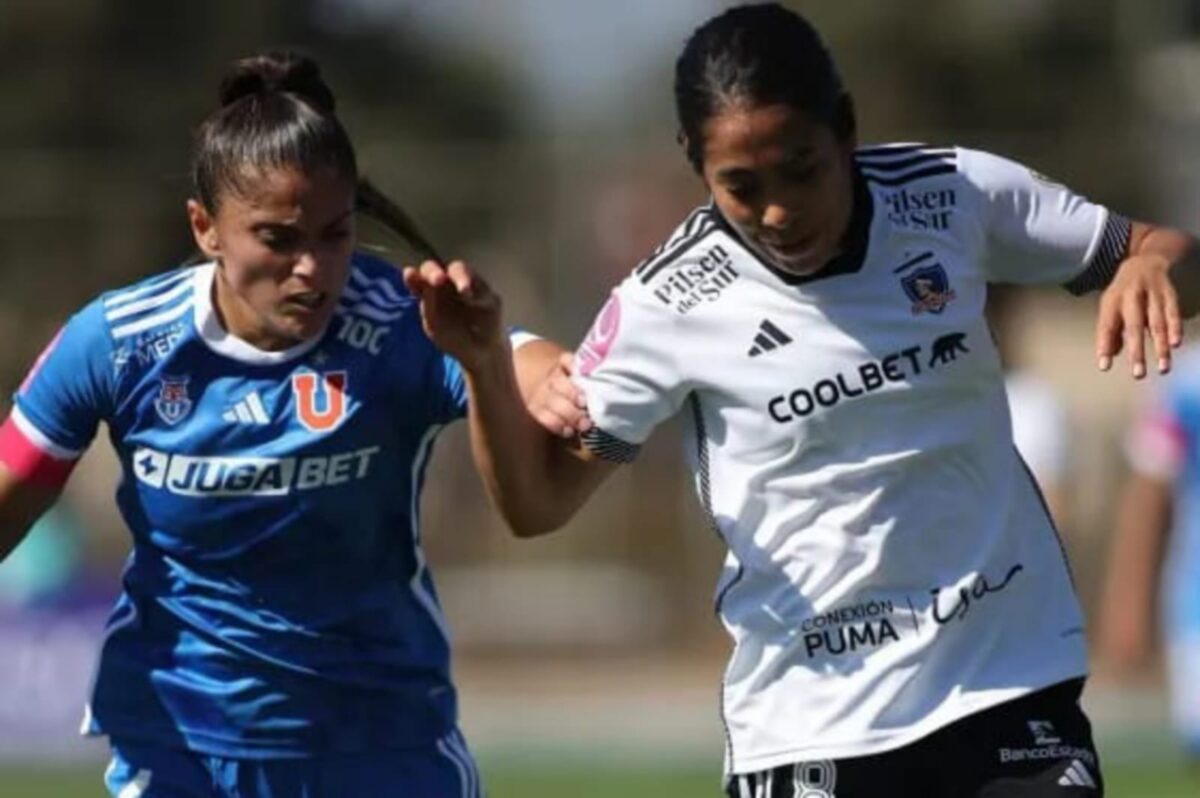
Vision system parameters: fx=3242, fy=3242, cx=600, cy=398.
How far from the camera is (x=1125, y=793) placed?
12.7 meters

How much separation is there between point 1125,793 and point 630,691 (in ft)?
23.3

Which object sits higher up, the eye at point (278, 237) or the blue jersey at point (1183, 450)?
the blue jersey at point (1183, 450)

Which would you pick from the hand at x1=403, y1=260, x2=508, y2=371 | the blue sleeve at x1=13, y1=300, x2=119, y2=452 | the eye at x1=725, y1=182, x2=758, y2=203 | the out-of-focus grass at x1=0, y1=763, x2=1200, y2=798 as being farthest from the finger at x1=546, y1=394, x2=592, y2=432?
the out-of-focus grass at x1=0, y1=763, x2=1200, y2=798

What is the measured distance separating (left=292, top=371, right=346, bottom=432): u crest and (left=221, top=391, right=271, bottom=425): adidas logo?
2.5 inches

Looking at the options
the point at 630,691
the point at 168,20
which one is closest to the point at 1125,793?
the point at 630,691

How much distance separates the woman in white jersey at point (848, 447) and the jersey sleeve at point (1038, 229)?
0.04 metres

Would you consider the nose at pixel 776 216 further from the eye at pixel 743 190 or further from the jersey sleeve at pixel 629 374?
the jersey sleeve at pixel 629 374

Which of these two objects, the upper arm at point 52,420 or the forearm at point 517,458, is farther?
the upper arm at point 52,420

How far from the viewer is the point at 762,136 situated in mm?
5219

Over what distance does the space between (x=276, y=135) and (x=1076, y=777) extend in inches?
70.9

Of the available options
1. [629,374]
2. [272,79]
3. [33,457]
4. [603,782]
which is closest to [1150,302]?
[629,374]

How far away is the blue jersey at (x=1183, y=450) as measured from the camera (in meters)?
9.15

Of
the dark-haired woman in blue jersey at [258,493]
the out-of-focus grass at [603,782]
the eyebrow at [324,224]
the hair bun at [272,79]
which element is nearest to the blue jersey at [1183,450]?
the out-of-focus grass at [603,782]

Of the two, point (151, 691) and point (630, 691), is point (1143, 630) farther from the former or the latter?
point (630, 691)
